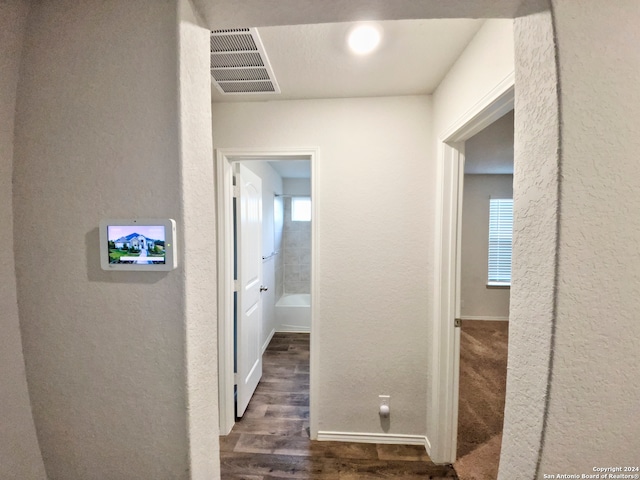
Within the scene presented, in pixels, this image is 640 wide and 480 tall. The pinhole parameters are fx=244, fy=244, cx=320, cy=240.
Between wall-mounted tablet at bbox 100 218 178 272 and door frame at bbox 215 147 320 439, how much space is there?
1114 mm

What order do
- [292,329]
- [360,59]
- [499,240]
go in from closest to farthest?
[360,59] < [292,329] < [499,240]

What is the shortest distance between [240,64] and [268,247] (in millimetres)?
2349

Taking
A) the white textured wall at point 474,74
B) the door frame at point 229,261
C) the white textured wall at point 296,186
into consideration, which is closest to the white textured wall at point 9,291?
the door frame at point 229,261

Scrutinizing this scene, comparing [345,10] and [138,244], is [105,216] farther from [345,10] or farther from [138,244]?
[345,10]

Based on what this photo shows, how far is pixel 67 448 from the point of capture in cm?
69

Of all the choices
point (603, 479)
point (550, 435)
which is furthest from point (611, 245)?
point (603, 479)

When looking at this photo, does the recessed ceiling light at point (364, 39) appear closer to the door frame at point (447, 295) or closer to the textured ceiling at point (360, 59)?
the textured ceiling at point (360, 59)

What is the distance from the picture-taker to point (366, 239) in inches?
66.2

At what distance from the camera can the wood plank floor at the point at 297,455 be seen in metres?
1.51

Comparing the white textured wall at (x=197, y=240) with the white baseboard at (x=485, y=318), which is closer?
the white textured wall at (x=197, y=240)

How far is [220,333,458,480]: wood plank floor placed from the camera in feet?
4.94

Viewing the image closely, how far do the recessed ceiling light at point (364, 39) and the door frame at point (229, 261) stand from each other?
2.00 feet

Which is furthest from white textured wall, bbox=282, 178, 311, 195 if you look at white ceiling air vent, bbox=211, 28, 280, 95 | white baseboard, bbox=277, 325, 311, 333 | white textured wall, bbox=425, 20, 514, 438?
white textured wall, bbox=425, 20, 514, 438

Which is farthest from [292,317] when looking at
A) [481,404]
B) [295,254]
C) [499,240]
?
[499,240]
